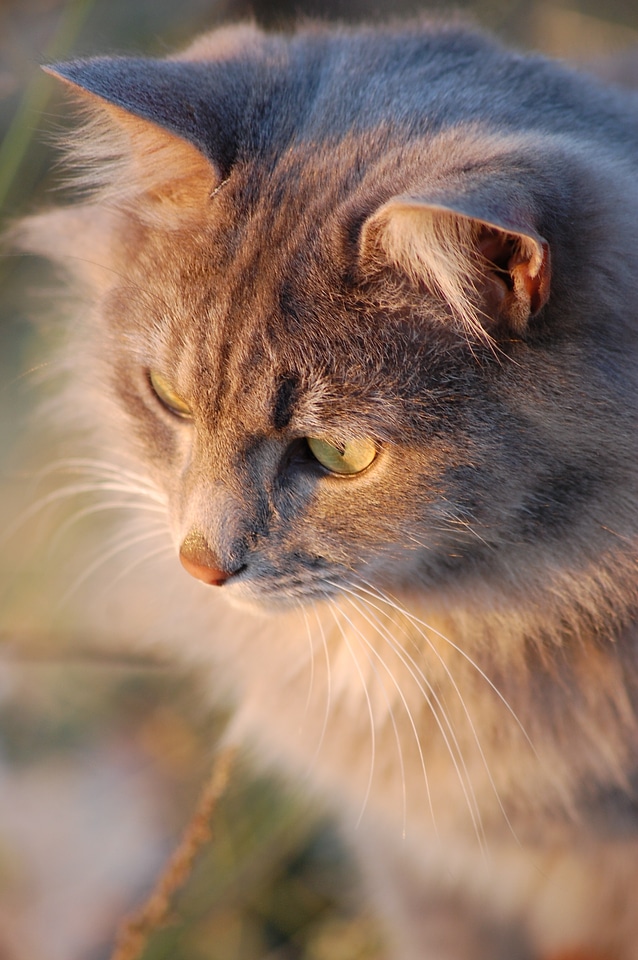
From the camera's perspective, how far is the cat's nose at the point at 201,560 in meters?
0.98

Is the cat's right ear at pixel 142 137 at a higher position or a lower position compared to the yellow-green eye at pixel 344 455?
higher

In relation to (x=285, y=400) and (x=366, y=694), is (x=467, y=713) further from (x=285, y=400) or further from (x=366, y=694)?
(x=285, y=400)

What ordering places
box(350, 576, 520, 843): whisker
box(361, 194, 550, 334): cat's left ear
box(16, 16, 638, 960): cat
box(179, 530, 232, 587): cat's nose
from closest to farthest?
box(361, 194, 550, 334): cat's left ear, box(16, 16, 638, 960): cat, box(179, 530, 232, 587): cat's nose, box(350, 576, 520, 843): whisker

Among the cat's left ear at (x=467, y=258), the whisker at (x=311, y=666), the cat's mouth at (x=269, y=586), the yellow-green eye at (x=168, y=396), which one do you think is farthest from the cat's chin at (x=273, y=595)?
the cat's left ear at (x=467, y=258)

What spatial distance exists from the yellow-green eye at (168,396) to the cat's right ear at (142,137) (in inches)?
7.3

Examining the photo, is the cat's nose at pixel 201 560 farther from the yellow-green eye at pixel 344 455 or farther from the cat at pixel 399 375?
the yellow-green eye at pixel 344 455

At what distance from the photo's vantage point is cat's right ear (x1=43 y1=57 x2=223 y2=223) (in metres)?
0.90

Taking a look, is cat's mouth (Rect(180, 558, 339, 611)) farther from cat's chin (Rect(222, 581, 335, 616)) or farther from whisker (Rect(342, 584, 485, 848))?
whisker (Rect(342, 584, 485, 848))

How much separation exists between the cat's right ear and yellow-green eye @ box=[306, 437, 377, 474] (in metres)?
0.31

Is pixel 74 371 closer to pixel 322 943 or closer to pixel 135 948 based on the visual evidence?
pixel 135 948

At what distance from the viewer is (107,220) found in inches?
47.9

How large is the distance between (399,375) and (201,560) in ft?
0.99

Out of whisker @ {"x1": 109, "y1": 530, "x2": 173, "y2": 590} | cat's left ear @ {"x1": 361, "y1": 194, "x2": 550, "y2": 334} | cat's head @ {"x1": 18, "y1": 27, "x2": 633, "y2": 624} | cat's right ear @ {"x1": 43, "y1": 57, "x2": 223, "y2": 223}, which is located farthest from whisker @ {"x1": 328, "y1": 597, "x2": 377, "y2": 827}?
cat's right ear @ {"x1": 43, "y1": 57, "x2": 223, "y2": 223}

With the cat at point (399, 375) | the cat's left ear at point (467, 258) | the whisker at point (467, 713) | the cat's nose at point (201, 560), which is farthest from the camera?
the whisker at point (467, 713)
